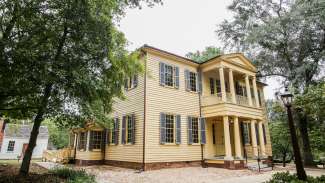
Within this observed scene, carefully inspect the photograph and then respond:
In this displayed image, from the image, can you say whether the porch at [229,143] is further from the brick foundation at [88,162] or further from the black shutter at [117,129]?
the brick foundation at [88,162]

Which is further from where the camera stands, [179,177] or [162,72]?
[162,72]

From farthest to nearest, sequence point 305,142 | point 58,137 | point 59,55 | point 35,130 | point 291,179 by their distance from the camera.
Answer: point 58,137 < point 305,142 < point 35,130 < point 59,55 < point 291,179

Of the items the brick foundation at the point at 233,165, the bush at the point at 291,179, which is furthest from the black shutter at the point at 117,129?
the bush at the point at 291,179

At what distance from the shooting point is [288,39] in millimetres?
18234

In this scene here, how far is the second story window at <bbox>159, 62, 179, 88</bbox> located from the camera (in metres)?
14.3

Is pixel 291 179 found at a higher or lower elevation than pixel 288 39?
lower

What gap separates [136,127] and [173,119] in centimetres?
246

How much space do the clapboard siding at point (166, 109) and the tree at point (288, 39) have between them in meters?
7.95

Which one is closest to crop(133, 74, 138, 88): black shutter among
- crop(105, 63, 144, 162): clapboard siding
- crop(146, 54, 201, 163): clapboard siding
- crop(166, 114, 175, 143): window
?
crop(105, 63, 144, 162): clapboard siding

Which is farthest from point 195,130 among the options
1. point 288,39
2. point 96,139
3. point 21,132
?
point 21,132

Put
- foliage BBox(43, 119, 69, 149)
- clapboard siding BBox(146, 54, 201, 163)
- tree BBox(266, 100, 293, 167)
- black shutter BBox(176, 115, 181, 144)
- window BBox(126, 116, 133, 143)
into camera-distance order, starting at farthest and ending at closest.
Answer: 1. foliage BBox(43, 119, 69, 149)
2. tree BBox(266, 100, 293, 167)
3. window BBox(126, 116, 133, 143)
4. black shutter BBox(176, 115, 181, 144)
5. clapboard siding BBox(146, 54, 201, 163)

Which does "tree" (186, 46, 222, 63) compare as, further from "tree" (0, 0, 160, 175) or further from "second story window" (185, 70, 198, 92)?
"tree" (0, 0, 160, 175)

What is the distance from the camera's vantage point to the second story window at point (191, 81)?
15.6 m

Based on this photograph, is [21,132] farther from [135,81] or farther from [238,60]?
[238,60]
